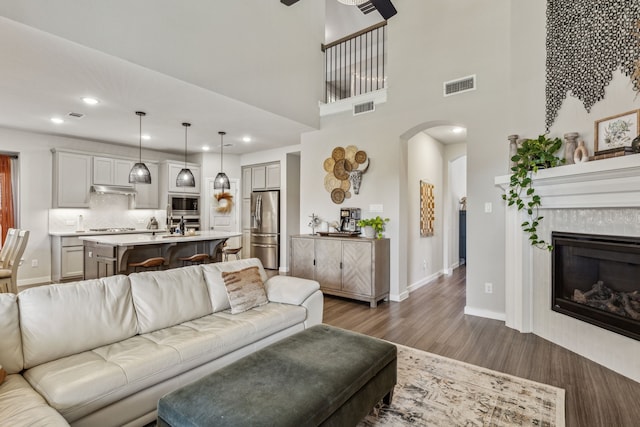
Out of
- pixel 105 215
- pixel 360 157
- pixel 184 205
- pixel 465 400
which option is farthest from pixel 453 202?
pixel 105 215

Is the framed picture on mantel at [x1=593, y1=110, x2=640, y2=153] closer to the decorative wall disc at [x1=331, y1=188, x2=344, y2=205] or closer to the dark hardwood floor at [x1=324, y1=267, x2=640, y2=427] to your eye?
the dark hardwood floor at [x1=324, y1=267, x2=640, y2=427]

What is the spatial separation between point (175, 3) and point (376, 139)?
3.03 m

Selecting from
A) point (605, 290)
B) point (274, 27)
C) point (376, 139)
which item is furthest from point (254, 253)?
point (605, 290)

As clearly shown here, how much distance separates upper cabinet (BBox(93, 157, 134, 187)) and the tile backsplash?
39 cm

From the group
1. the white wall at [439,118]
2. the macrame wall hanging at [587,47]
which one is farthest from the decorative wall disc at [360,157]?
the macrame wall hanging at [587,47]

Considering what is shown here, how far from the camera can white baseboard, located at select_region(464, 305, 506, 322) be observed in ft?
12.4

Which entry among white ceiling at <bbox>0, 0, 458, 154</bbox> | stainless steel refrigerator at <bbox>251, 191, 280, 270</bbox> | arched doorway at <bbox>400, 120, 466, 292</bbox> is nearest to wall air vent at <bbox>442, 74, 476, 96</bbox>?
arched doorway at <bbox>400, 120, 466, 292</bbox>

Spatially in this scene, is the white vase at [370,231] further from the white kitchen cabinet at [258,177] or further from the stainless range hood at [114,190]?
the stainless range hood at [114,190]

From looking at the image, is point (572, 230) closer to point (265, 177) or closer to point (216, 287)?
point (216, 287)

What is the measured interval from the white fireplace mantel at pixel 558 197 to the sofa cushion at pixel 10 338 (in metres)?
4.07

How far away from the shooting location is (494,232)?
3832mm

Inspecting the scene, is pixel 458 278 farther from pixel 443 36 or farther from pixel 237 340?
pixel 237 340

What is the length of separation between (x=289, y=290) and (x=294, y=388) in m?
1.50

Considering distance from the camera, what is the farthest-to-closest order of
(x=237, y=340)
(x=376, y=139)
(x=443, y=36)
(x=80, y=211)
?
(x=80, y=211), (x=376, y=139), (x=443, y=36), (x=237, y=340)
